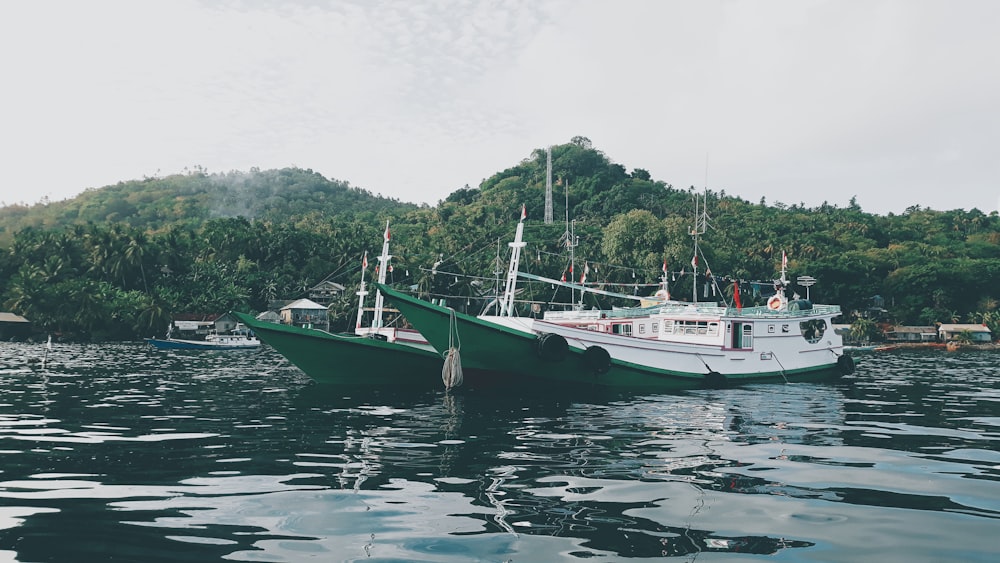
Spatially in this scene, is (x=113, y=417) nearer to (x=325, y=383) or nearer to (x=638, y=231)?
(x=325, y=383)

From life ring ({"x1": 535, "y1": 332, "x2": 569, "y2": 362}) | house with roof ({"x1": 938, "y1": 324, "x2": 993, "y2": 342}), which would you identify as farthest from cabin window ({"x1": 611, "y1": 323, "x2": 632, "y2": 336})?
house with roof ({"x1": 938, "y1": 324, "x2": 993, "y2": 342})

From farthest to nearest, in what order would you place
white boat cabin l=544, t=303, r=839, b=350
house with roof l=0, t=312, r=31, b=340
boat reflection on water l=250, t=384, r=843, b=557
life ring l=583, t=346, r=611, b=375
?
1. house with roof l=0, t=312, r=31, b=340
2. white boat cabin l=544, t=303, r=839, b=350
3. life ring l=583, t=346, r=611, b=375
4. boat reflection on water l=250, t=384, r=843, b=557

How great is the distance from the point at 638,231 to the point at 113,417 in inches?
3499

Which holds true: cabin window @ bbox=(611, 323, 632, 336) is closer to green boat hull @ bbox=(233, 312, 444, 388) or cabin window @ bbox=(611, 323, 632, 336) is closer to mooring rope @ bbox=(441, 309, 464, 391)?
green boat hull @ bbox=(233, 312, 444, 388)

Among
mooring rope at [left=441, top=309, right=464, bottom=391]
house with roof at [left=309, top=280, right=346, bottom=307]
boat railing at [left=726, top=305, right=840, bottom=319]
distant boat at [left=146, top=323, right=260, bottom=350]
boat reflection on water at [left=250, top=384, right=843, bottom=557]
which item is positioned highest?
house with roof at [left=309, top=280, right=346, bottom=307]

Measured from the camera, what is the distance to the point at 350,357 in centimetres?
2780

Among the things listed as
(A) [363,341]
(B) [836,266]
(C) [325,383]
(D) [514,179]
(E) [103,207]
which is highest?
(D) [514,179]

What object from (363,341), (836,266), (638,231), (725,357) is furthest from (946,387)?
(836,266)

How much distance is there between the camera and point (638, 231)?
101688mm

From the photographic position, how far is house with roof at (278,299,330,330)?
92.9 m

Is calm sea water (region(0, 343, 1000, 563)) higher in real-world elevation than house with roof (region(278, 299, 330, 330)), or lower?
lower

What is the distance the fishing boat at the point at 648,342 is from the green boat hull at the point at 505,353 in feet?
0.13

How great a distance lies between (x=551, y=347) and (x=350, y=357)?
26.5 ft

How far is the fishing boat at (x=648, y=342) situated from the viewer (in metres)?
25.9
